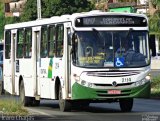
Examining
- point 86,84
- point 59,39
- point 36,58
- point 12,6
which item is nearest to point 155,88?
point 36,58

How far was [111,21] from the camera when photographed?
74.9ft

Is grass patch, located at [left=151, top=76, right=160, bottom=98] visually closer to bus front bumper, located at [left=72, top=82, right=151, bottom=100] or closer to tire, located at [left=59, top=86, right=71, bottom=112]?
tire, located at [left=59, top=86, right=71, bottom=112]

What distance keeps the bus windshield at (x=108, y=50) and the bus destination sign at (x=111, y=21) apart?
0.26 meters

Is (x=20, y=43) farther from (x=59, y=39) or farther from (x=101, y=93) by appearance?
(x=101, y=93)

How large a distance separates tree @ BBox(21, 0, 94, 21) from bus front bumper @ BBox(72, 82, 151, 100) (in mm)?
61815

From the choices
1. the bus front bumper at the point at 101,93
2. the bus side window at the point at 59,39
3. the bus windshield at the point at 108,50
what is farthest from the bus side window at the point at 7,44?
the bus front bumper at the point at 101,93

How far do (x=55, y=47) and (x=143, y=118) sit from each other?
510 centimetres

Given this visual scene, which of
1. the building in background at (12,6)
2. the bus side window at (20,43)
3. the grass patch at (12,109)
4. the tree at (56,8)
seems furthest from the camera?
the building in background at (12,6)

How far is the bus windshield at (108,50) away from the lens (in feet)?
73.3

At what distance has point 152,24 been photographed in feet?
132

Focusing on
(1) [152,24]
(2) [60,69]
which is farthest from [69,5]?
(2) [60,69]

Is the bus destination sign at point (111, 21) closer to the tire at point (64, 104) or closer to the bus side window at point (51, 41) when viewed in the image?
the bus side window at point (51, 41)

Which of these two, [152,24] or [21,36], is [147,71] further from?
[152,24]

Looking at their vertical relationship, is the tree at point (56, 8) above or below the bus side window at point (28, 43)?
below
